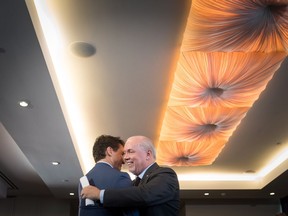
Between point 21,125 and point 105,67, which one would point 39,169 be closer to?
point 21,125

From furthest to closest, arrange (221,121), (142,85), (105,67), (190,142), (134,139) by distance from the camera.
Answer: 1. (190,142)
2. (221,121)
3. (142,85)
4. (105,67)
5. (134,139)

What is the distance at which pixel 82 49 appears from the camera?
376 cm

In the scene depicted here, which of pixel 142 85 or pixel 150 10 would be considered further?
pixel 142 85

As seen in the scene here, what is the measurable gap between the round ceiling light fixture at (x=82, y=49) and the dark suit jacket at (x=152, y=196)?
2052mm

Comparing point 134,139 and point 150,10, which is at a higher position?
point 150,10

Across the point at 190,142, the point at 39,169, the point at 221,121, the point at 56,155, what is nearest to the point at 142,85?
the point at 221,121

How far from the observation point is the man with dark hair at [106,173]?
1.87 meters

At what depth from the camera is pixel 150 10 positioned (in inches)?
126

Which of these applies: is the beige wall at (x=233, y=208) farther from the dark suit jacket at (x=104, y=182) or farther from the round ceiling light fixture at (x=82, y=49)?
the dark suit jacket at (x=104, y=182)

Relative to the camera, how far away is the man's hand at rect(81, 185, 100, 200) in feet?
5.93

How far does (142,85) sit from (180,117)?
866mm

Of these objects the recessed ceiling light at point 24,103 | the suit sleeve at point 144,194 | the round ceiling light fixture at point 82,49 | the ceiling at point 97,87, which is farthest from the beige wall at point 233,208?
the suit sleeve at point 144,194

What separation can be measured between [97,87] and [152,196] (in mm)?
2839

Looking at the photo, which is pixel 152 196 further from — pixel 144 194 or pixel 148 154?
pixel 148 154
